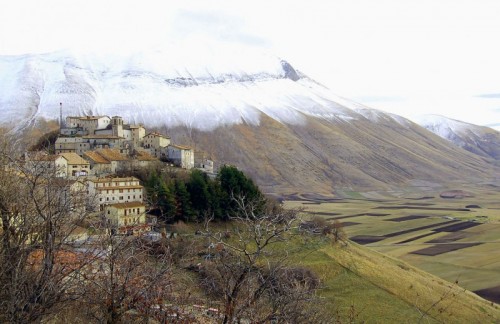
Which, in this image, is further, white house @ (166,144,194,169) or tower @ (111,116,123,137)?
tower @ (111,116,123,137)

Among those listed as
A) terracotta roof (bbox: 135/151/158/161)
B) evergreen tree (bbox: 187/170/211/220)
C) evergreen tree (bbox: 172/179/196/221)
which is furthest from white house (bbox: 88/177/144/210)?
terracotta roof (bbox: 135/151/158/161)

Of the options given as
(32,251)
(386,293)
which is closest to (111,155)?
(386,293)

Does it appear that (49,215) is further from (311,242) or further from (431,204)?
(431,204)

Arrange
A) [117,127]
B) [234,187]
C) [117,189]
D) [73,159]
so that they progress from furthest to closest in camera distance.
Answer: [117,127], [73,159], [234,187], [117,189]

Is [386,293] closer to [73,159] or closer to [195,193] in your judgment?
[195,193]

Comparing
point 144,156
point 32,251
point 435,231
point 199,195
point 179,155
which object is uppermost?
point 32,251

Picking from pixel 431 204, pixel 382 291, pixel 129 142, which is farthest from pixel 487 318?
pixel 431 204

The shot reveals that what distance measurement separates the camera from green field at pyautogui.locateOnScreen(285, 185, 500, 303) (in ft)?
217

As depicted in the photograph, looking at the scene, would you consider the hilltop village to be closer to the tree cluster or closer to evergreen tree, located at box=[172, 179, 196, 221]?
the tree cluster

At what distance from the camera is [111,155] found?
70.4m

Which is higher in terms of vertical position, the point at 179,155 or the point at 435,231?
the point at 179,155

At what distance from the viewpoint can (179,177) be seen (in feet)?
214

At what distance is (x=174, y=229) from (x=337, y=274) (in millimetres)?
17983

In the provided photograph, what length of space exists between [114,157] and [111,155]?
3.16 feet
